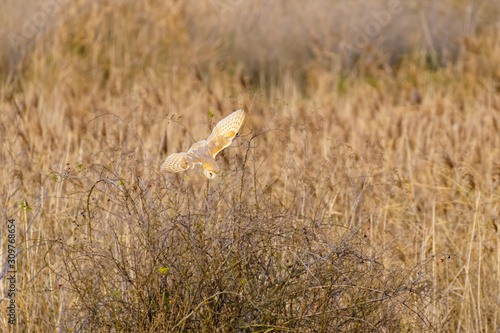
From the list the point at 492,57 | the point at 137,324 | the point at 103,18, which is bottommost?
the point at 492,57

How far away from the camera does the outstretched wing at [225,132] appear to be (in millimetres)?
1407

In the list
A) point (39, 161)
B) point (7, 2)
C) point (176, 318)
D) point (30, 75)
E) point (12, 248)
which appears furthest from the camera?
point (7, 2)

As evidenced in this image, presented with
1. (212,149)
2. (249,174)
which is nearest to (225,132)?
(212,149)

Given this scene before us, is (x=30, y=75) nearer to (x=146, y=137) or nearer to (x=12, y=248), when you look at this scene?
(x=146, y=137)

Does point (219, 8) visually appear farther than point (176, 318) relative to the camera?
Yes

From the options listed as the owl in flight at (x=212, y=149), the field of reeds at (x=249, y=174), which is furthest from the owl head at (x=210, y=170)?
the field of reeds at (x=249, y=174)

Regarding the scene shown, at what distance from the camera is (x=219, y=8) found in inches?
253

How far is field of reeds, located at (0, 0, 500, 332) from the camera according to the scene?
58.4 inches

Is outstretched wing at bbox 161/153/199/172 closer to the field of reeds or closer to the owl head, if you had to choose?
the owl head

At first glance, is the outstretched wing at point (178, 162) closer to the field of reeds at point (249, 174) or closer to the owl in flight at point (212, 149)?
the owl in flight at point (212, 149)

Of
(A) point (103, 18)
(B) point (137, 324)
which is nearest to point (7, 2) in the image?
(A) point (103, 18)

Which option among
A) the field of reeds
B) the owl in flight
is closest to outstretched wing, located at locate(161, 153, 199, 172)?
the owl in flight

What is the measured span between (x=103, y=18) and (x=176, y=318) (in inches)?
178

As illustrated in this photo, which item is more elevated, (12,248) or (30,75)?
(30,75)
